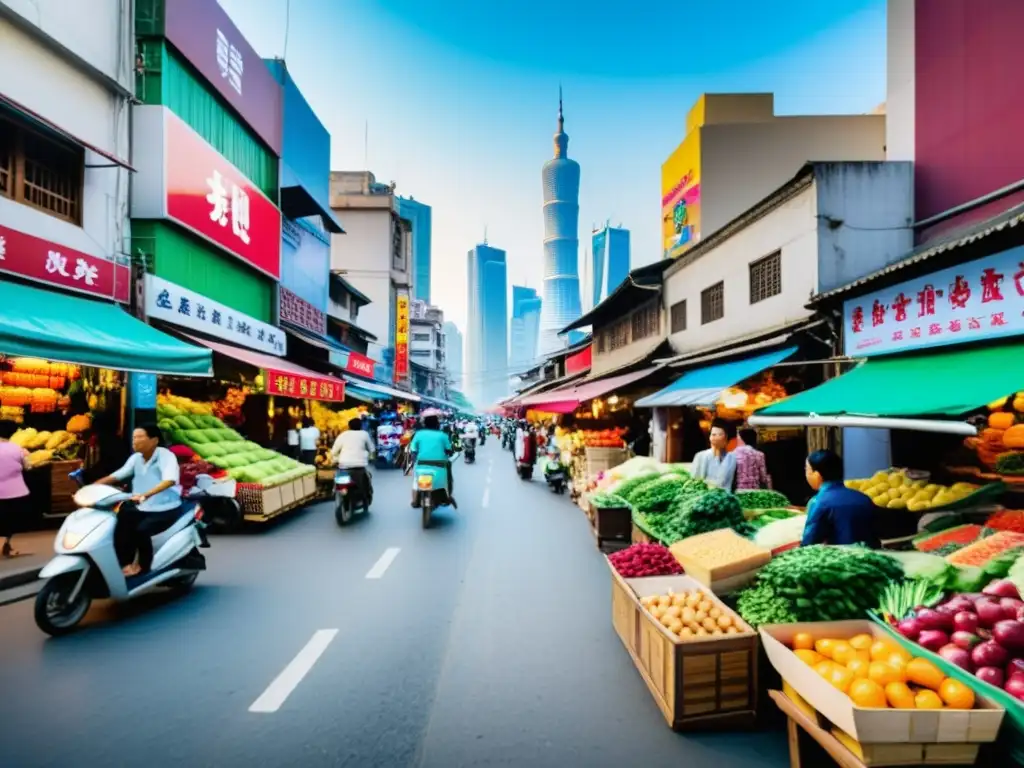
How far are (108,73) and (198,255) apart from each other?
406 centimetres

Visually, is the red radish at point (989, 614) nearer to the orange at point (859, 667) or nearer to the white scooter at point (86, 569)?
the orange at point (859, 667)

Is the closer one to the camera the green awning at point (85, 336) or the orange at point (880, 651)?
the orange at point (880, 651)

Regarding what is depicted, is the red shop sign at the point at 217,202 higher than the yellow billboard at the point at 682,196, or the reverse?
the yellow billboard at the point at 682,196

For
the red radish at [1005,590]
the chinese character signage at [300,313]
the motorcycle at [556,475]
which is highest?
the chinese character signage at [300,313]

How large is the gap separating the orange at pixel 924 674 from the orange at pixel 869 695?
0.74 ft

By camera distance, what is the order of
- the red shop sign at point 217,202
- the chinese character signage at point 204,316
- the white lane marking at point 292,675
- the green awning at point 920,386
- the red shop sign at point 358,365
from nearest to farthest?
the white lane marking at point 292,675 < the green awning at point 920,386 < the chinese character signage at point 204,316 < the red shop sign at point 217,202 < the red shop sign at point 358,365

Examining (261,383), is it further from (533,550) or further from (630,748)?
(630,748)

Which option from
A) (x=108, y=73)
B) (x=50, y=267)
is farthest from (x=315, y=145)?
(x=50, y=267)

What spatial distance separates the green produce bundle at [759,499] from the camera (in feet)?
23.5

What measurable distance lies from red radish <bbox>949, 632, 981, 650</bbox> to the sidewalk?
8.69 m

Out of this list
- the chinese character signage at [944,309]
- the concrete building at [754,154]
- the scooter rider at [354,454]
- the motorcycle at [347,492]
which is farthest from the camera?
the concrete building at [754,154]

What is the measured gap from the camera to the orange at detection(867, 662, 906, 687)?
2707mm

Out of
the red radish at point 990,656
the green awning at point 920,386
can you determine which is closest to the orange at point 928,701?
the red radish at point 990,656

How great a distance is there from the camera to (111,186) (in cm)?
1041
